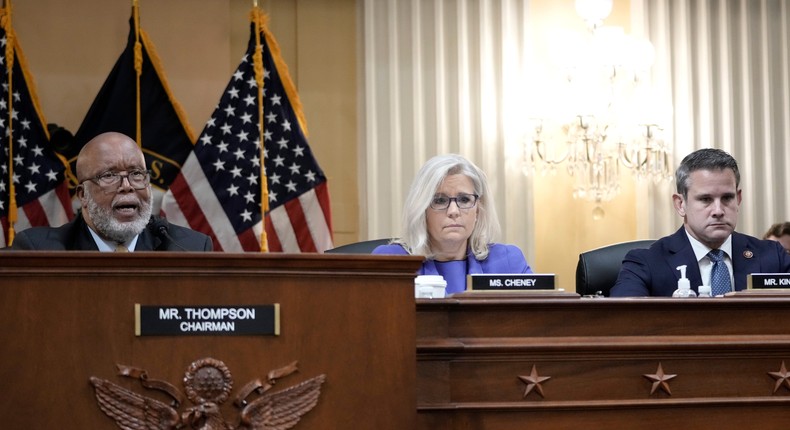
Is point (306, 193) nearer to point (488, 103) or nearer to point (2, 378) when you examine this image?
point (488, 103)

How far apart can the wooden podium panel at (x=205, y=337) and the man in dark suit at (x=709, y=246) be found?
164cm

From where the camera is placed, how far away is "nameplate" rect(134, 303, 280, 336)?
232 centimetres

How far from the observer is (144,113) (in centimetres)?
586

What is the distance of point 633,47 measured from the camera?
20.8 ft

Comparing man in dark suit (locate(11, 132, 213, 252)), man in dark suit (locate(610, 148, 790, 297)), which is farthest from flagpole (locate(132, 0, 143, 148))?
man in dark suit (locate(610, 148, 790, 297))

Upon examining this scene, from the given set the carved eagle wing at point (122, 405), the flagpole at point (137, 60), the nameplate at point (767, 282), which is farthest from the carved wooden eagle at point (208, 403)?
the flagpole at point (137, 60)

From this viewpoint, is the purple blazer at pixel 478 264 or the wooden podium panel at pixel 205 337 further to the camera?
the purple blazer at pixel 478 264

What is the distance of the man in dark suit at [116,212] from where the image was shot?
385cm

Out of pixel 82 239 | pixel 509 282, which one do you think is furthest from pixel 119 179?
pixel 509 282

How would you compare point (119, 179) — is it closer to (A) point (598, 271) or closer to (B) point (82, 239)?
(B) point (82, 239)

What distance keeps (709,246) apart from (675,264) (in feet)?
0.58

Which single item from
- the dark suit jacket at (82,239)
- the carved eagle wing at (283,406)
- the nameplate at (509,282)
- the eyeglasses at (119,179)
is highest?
the eyeglasses at (119,179)

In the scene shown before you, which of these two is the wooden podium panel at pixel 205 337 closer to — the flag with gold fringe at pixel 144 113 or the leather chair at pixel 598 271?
the leather chair at pixel 598 271

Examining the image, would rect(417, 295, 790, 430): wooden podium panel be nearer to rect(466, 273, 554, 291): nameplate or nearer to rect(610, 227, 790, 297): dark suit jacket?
rect(466, 273, 554, 291): nameplate
